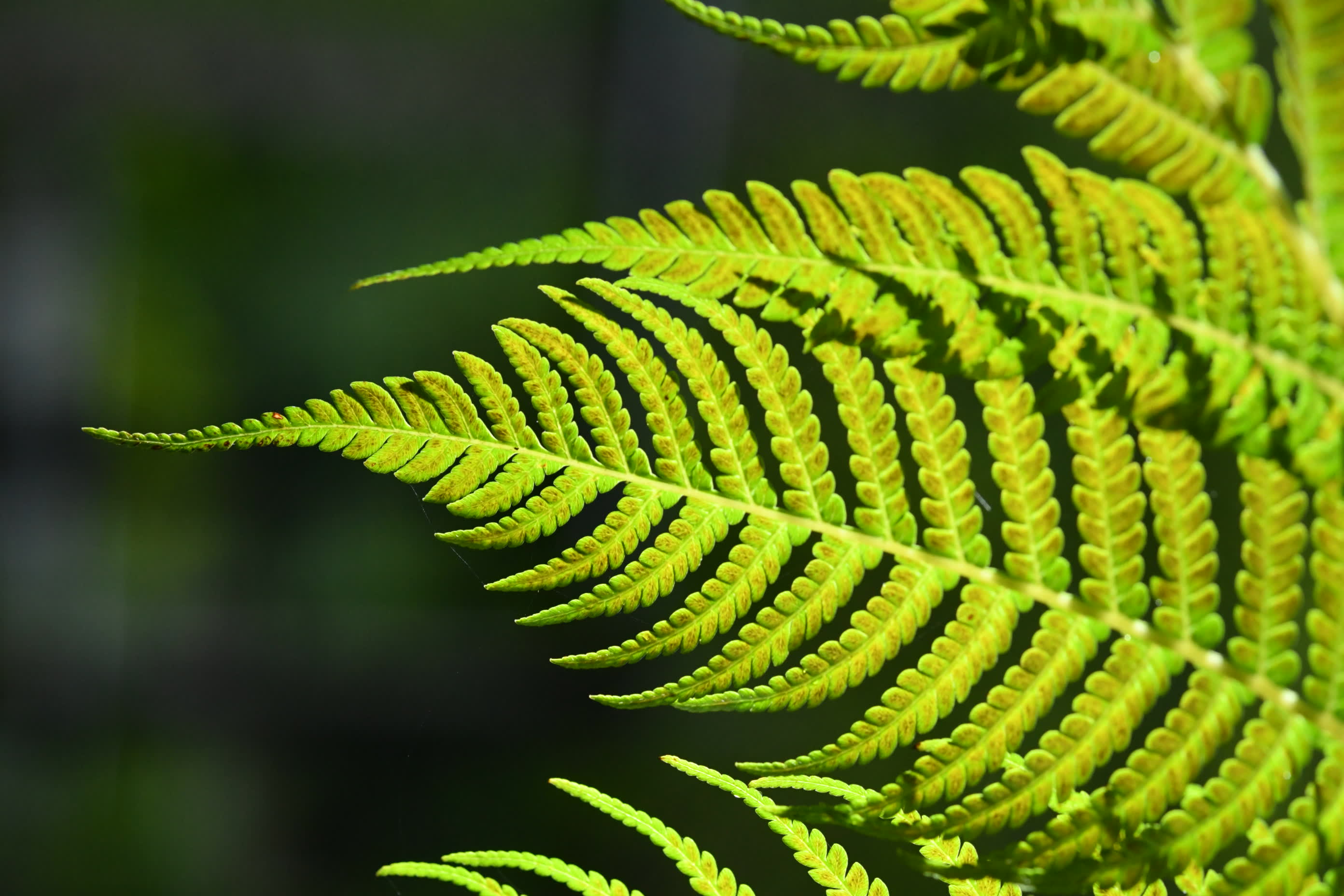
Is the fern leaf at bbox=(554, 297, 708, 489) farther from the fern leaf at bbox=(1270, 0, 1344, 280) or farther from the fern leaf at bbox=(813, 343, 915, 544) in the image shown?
the fern leaf at bbox=(1270, 0, 1344, 280)

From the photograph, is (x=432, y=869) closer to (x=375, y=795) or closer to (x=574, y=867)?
(x=574, y=867)

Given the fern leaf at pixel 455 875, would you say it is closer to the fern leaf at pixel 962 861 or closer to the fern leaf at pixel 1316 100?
the fern leaf at pixel 962 861

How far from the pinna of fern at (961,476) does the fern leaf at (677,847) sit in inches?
2.7

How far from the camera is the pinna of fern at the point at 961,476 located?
0.86 feet

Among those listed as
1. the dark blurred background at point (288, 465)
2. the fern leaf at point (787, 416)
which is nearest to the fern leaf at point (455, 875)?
the fern leaf at point (787, 416)

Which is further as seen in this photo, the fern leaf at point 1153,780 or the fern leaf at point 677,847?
the fern leaf at point 677,847

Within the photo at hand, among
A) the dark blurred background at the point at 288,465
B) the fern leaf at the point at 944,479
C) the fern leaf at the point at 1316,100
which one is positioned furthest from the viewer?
the dark blurred background at the point at 288,465

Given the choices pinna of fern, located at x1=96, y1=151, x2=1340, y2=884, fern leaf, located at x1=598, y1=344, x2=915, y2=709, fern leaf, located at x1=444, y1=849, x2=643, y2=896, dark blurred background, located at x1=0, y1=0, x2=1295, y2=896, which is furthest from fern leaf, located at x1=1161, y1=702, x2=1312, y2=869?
dark blurred background, located at x1=0, y1=0, x2=1295, y2=896

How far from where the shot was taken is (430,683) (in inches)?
92.4

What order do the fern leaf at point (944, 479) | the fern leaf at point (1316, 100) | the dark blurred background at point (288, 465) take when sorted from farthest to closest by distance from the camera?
the dark blurred background at point (288, 465) < the fern leaf at point (944, 479) < the fern leaf at point (1316, 100)

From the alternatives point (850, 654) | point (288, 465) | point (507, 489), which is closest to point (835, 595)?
point (850, 654)

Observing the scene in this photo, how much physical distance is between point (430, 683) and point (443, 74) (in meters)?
1.58

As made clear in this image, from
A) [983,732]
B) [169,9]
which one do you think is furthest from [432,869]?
[169,9]

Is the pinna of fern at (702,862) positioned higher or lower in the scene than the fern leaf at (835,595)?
lower
